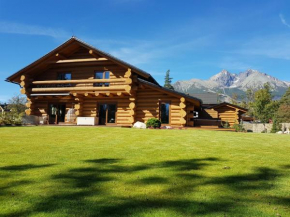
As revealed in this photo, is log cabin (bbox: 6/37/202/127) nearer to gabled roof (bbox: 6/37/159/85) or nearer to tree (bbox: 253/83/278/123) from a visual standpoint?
gabled roof (bbox: 6/37/159/85)

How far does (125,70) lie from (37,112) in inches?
391

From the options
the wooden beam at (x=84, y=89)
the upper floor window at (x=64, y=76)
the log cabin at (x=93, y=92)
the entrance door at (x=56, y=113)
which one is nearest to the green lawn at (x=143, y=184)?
the wooden beam at (x=84, y=89)

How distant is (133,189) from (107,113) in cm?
1725

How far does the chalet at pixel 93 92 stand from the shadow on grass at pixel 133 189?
1344 cm

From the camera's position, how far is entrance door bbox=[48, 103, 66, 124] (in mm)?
21672

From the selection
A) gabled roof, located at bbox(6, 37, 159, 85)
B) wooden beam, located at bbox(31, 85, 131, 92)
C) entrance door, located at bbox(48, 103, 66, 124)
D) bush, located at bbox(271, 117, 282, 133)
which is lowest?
bush, located at bbox(271, 117, 282, 133)

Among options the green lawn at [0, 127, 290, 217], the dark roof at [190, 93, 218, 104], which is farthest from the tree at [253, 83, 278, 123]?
the green lawn at [0, 127, 290, 217]

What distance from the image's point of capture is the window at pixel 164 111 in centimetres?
1873

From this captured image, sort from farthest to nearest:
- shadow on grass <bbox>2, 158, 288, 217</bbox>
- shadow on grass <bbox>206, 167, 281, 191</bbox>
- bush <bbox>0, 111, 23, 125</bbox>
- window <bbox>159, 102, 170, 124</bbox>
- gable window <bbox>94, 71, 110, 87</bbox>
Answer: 1. gable window <bbox>94, 71, 110, 87</bbox>
2. window <bbox>159, 102, 170, 124</bbox>
3. bush <bbox>0, 111, 23, 125</bbox>
4. shadow on grass <bbox>206, 167, 281, 191</bbox>
5. shadow on grass <bbox>2, 158, 288, 217</bbox>

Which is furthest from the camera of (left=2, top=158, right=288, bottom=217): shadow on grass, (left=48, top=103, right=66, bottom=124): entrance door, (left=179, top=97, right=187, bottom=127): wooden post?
(left=48, top=103, right=66, bottom=124): entrance door

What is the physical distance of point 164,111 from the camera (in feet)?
61.8

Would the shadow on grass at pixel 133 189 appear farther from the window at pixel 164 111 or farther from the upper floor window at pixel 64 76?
the upper floor window at pixel 64 76

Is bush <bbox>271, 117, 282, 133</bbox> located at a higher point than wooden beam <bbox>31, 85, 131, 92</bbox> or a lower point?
lower

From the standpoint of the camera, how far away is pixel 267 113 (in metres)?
42.1
